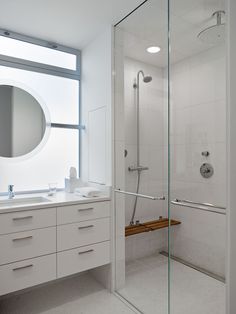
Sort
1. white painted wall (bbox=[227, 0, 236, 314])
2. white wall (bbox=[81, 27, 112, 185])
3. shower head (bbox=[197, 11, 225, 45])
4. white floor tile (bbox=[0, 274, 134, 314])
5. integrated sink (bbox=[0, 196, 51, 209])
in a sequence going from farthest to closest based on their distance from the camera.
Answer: white wall (bbox=[81, 27, 112, 185]) < integrated sink (bbox=[0, 196, 51, 209]) < white floor tile (bbox=[0, 274, 134, 314]) < shower head (bbox=[197, 11, 225, 45]) < white painted wall (bbox=[227, 0, 236, 314])

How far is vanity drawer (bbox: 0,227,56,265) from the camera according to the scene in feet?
5.31

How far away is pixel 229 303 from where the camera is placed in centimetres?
125

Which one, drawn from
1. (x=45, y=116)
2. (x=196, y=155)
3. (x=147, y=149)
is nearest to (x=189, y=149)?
(x=196, y=155)

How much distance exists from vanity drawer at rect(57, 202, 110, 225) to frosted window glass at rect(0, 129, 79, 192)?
0.65 meters

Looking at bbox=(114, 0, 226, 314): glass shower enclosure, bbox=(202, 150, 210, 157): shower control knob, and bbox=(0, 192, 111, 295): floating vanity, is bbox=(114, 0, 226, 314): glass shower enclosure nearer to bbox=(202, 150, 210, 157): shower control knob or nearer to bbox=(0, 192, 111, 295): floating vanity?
bbox=(202, 150, 210, 157): shower control knob

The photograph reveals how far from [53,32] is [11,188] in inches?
61.0

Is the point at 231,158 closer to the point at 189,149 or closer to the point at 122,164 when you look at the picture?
the point at 189,149

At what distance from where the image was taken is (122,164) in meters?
2.09

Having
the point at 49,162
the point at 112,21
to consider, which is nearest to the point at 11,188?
the point at 49,162

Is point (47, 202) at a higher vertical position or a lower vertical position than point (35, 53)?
lower

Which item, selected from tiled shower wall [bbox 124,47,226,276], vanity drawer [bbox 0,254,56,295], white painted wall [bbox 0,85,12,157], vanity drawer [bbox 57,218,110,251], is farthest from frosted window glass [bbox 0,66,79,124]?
vanity drawer [bbox 0,254,56,295]

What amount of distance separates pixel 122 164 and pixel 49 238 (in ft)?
2.86

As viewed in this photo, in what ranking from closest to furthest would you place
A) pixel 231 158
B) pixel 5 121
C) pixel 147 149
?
pixel 231 158 < pixel 147 149 < pixel 5 121

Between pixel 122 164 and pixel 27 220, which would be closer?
pixel 27 220
